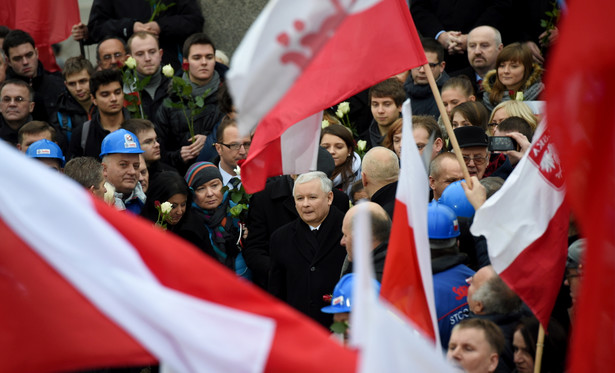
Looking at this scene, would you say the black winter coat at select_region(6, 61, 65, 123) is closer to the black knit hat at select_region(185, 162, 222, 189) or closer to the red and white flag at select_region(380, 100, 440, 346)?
the black knit hat at select_region(185, 162, 222, 189)

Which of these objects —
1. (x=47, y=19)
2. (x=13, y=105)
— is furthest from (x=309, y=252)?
(x=47, y=19)

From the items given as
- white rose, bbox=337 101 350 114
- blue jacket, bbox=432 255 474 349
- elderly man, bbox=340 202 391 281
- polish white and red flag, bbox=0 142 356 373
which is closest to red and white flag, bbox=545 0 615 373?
polish white and red flag, bbox=0 142 356 373

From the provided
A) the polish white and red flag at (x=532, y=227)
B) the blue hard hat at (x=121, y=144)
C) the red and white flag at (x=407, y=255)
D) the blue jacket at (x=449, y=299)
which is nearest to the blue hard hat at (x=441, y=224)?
the blue jacket at (x=449, y=299)

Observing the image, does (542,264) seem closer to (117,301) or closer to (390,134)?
(117,301)

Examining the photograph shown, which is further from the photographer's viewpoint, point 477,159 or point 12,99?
point 12,99

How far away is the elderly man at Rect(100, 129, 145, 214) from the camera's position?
7.77 metres

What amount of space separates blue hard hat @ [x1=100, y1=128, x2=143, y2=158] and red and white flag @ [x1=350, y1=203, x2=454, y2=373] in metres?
5.02

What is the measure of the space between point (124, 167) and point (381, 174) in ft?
6.07

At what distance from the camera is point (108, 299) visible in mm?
3424

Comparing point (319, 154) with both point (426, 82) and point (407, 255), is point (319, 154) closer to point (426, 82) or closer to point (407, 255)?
point (426, 82)

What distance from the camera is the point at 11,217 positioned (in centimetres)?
351

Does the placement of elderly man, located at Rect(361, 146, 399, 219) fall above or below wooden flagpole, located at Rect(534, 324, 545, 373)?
above

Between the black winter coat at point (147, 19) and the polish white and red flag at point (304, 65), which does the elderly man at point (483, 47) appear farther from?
the polish white and red flag at point (304, 65)

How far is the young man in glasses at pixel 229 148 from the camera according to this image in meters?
8.47
